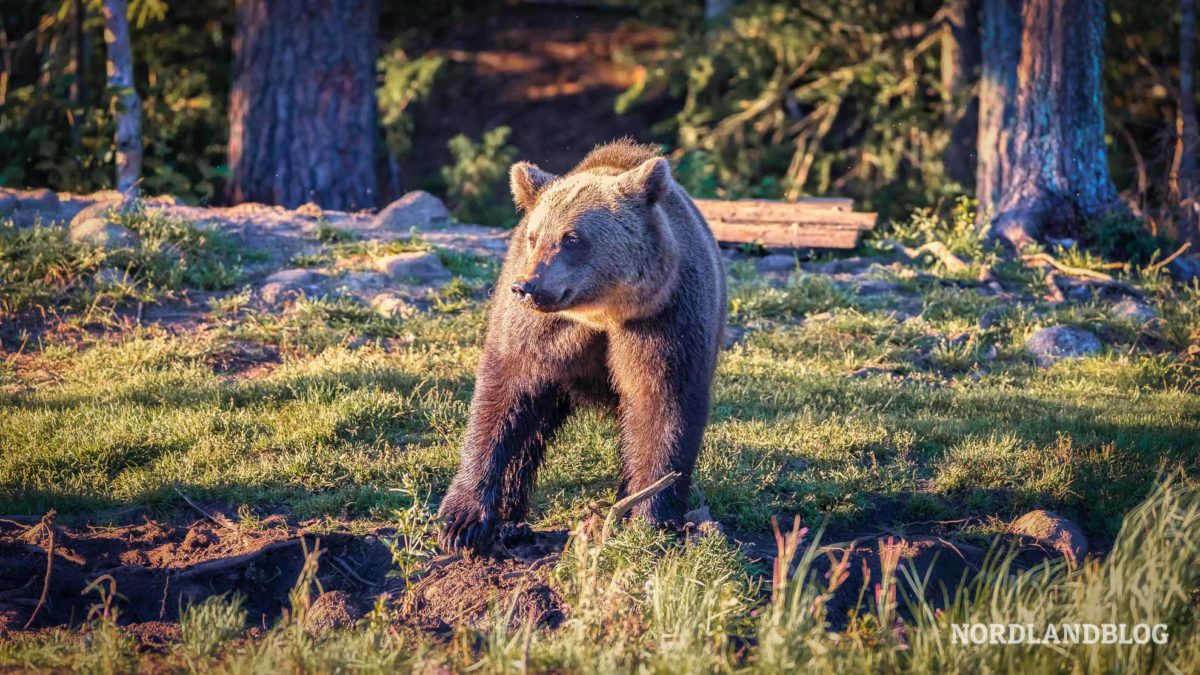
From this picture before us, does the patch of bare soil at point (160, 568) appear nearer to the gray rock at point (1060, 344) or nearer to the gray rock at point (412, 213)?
the gray rock at point (1060, 344)

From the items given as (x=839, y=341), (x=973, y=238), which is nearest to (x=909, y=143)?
(x=973, y=238)

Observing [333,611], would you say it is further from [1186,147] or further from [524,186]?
[1186,147]

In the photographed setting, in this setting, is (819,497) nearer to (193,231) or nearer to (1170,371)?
(1170,371)

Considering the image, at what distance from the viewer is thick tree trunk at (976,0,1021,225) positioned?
34.3 ft

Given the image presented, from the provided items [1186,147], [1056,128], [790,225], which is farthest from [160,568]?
[1186,147]

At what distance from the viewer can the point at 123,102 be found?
10438 millimetres

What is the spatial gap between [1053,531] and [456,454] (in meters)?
2.76

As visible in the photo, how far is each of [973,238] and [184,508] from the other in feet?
22.8

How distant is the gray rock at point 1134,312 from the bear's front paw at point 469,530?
18.7 ft

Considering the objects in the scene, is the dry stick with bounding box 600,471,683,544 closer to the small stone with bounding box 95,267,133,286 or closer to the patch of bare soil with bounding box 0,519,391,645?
the patch of bare soil with bounding box 0,519,391,645

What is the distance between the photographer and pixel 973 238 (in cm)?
974

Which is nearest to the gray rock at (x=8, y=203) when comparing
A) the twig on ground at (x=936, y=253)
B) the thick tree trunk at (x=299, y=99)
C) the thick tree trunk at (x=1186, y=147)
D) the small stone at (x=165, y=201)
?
the small stone at (x=165, y=201)

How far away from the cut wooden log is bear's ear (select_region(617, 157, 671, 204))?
5549 mm

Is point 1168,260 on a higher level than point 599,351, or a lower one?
higher
